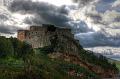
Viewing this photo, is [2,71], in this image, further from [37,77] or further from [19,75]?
[37,77]

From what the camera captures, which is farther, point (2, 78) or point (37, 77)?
point (37, 77)

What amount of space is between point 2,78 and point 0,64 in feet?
65.6

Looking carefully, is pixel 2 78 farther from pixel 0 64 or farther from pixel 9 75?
pixel 0 64

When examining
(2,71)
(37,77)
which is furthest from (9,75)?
(37,77)

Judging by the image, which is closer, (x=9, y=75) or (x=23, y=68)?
(x=9, y=75)

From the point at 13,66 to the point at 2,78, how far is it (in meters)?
18.3

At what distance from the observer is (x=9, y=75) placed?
185 meters

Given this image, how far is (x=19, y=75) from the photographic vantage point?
188750mm

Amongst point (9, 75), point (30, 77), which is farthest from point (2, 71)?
point (30, 77)

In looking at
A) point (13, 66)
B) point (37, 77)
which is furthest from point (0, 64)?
point (37, 77)

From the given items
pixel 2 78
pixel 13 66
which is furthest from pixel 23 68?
pixel 2 78

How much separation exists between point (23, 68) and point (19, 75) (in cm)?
1001

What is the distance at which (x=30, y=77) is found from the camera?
19612 centimetres

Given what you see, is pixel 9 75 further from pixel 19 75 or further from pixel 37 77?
pixel 37 77
